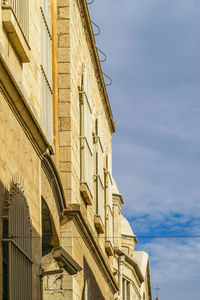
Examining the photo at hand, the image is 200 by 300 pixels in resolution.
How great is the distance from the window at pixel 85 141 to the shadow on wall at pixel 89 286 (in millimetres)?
1658

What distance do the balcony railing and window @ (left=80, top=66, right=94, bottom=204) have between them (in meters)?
7.23

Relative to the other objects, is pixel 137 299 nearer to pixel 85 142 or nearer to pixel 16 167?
→ pixel 85 142

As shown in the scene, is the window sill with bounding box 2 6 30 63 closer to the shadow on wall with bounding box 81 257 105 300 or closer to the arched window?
the arched window

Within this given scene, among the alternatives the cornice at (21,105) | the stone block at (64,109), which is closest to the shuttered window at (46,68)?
the cornice at (21,105)

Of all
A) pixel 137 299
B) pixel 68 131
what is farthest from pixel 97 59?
pixel 137 299

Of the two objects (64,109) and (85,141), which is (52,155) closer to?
(64,109)

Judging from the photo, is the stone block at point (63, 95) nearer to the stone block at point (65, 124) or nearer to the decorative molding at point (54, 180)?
the stone block at point (65, 124)

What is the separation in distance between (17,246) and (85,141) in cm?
880

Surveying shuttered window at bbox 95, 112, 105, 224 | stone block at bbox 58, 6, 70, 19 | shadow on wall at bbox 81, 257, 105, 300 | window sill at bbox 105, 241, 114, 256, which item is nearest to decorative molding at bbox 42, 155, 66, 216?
shadow on wall at bbox 81, 257, 105, 300

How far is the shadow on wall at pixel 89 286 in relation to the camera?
21.4 m

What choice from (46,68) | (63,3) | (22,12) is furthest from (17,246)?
(63,3)

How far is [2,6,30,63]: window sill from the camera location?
12.8 metres

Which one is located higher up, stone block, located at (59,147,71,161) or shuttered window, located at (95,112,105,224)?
shuttered window, located at (95,112,105,224)

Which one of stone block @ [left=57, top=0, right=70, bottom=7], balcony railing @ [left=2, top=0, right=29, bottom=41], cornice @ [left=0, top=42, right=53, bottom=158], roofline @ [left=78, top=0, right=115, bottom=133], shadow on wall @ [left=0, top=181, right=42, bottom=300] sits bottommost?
shadow on wall @ [left=0, top=181, right=42, bottom=300]
